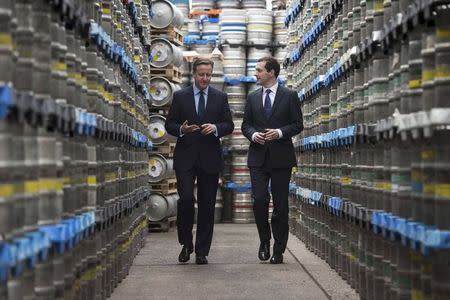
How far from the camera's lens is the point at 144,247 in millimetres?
11594

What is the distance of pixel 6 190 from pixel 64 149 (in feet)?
4.97

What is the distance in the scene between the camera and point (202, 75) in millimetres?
9984

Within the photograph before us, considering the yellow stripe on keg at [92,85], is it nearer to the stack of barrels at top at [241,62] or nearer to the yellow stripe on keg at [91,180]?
the yellow stripe on keg at [91,180]

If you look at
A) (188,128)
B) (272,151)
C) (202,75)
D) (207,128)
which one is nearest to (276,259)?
(272,151)

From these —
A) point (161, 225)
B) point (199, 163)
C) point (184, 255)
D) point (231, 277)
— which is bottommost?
point (231, 277)

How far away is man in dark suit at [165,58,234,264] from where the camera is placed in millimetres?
9727

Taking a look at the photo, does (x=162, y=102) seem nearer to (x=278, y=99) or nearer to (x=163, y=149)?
(x=163, y=149)

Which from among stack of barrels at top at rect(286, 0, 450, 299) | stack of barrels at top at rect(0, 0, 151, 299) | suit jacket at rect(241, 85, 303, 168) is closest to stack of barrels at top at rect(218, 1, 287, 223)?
stack of barrels at top at rect(286, 0, 450, 299)

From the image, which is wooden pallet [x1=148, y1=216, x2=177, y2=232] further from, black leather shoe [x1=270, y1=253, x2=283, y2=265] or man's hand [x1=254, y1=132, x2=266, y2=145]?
man's hand [x1=254, y1=132, x2=266, y2=145]

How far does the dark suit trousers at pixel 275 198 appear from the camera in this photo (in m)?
9.71

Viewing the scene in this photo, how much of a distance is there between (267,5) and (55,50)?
13.8 m

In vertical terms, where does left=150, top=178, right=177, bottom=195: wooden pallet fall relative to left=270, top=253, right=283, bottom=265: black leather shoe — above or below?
above

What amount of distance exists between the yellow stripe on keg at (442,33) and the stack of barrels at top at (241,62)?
11418 millimetres

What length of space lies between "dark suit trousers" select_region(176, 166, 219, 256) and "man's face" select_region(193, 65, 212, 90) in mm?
880
